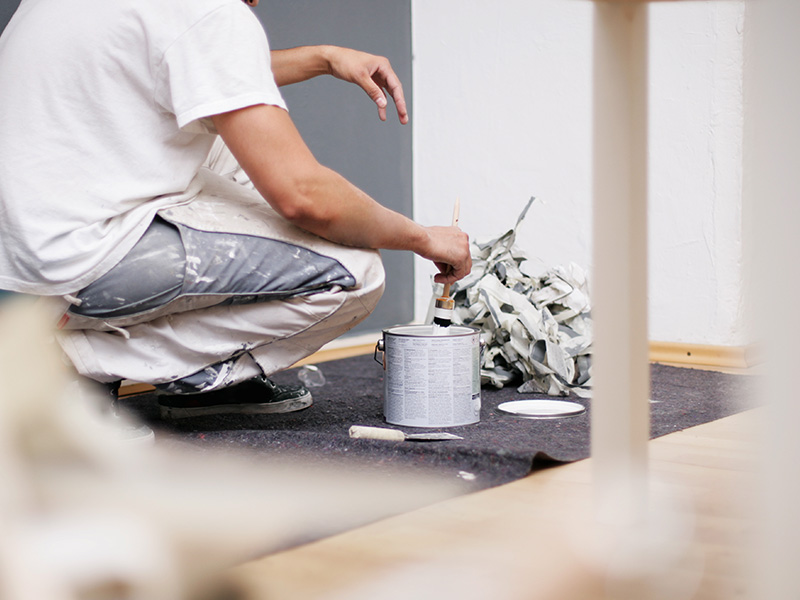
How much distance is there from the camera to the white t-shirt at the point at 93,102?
3.88ft

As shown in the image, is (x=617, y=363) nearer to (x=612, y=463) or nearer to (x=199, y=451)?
(x=612, y=463)

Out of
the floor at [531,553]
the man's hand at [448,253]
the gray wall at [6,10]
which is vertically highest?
the gray wall at [6,10]

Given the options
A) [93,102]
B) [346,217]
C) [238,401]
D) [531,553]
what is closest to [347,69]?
[346,217]

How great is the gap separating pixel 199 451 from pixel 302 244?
35cm

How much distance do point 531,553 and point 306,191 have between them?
0.64 meters

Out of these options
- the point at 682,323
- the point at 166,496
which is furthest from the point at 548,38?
the point at 166,496

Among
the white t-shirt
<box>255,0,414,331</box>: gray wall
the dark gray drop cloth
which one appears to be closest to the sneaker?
the dark gray drop cloth

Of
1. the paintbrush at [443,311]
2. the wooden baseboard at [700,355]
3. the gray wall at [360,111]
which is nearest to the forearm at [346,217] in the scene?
the paintbrush at [443,311]

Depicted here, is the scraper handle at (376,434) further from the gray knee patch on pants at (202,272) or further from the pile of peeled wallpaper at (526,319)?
the pile of peeled wallpaper at (526,319)

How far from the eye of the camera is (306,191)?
49.2 inches

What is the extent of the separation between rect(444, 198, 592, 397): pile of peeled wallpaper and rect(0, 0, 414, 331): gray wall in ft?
1.90

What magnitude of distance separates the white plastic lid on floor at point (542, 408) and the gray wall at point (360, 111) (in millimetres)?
921

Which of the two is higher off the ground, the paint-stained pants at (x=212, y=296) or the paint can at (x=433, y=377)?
the paint-stained pants at (x=212, y=296)

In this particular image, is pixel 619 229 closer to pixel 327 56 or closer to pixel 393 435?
pixel 393 435
